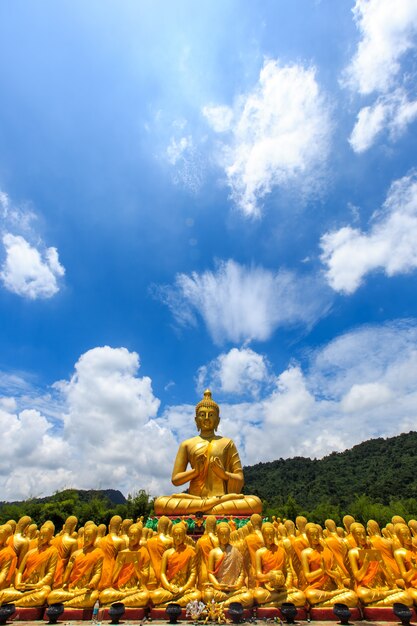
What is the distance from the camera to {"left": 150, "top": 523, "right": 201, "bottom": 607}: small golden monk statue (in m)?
6.96

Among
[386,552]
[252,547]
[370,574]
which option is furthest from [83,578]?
[386,552]

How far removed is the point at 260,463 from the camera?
71.6 meters

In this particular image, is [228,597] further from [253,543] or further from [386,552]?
[386,552]

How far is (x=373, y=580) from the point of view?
24.1 ft

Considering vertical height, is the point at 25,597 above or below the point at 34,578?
below

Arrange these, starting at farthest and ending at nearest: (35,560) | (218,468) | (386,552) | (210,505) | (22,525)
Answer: (218,468) < (210,505) < (22,525) < (386,552) < (35,560)

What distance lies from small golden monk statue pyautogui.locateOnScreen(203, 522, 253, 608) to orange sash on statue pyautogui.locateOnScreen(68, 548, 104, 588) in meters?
2.08

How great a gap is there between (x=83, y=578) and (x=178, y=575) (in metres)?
1.71

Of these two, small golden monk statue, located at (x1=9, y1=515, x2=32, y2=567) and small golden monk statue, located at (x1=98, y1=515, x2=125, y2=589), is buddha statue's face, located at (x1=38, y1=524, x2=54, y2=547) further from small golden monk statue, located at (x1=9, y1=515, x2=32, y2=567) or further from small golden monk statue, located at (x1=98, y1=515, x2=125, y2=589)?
small golden monk statue, located at (x1=98, y1=515, x2=125, y2=589)

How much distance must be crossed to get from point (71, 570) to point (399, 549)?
20.1 feet

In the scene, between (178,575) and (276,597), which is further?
(178,575)

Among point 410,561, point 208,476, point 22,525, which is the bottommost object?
point 410,561

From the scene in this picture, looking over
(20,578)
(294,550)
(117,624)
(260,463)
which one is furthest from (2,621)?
(260,463)

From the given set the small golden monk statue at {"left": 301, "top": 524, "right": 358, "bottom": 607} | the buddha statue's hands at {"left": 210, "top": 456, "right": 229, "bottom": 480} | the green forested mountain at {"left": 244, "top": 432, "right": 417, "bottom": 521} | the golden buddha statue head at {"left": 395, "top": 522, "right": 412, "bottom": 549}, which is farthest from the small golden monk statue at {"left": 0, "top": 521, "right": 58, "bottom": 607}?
the green forested mountain at {"left": 244, "top": 432, "right": 417, "bottom": 521}
